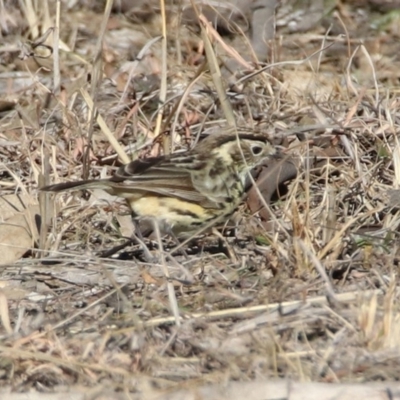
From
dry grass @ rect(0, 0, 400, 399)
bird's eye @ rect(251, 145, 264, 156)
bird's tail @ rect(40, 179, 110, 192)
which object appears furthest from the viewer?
bird's eye @ rect(251, 145, 264, 156)

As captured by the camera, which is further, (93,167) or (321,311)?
(93,167)

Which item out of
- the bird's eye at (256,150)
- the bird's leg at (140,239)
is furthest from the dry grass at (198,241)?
the bird's eye at (256,150)

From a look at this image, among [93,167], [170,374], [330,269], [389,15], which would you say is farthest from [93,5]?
[170,374]

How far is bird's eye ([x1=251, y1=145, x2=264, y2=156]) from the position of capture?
6375 mm

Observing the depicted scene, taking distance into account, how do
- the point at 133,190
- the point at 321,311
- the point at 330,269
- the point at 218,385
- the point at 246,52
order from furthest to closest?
the point at 246,52
the point at 133,190
the point at 330,269
the point at 321,311
the point at 218,385

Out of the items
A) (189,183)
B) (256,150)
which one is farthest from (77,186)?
(256,150)

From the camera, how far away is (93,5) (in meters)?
9.93

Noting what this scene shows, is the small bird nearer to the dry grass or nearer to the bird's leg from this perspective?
the bird's leg

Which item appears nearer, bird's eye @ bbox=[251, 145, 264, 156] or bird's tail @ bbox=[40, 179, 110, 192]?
bird's tail @ bbox=[40, 179, 110, 192]

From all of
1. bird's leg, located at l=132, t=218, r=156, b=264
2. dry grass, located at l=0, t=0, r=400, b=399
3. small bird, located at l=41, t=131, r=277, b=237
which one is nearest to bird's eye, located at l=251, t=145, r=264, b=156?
small bird, located at l=41, t=131, r=277, b=237

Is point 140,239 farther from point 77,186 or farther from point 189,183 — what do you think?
point 189,183

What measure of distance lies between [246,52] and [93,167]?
221 centimetres

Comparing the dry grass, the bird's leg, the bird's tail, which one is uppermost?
the bird's tail

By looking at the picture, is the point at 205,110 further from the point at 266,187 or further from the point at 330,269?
the point at 330,269
